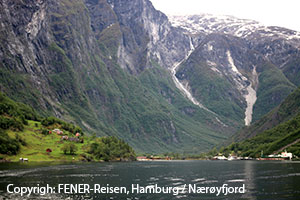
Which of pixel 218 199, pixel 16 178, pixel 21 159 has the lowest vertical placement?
pixel 218 199

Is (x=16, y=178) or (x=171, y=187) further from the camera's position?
(x=16, y=178)

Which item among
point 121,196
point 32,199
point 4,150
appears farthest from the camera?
point 4,150

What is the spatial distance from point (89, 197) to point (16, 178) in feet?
136

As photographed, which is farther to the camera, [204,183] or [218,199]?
[204,183]

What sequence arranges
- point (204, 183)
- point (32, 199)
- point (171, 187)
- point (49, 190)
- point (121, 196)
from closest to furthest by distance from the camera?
point (32, 199), point (121, 196), point (49, 190), point (171, 187), point (204, 183)

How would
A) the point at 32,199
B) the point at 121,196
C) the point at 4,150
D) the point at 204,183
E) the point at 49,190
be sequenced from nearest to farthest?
1. the point at 32,199
2. the point at 121,196
3. the point at 49,190
4. the point at 204,183
5. the point at 4,150

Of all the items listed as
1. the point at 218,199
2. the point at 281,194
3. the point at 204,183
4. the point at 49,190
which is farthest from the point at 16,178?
the point at 281,194

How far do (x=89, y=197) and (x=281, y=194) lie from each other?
148 feet

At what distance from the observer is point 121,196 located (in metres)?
88.3

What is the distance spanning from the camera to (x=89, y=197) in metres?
85.8

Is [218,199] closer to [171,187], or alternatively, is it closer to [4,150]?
[171,187]

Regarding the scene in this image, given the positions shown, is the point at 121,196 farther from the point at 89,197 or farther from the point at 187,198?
the point at 187,198

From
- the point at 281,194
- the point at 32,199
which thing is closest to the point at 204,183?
the point at 281,194

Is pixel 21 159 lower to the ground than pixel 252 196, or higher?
higher
